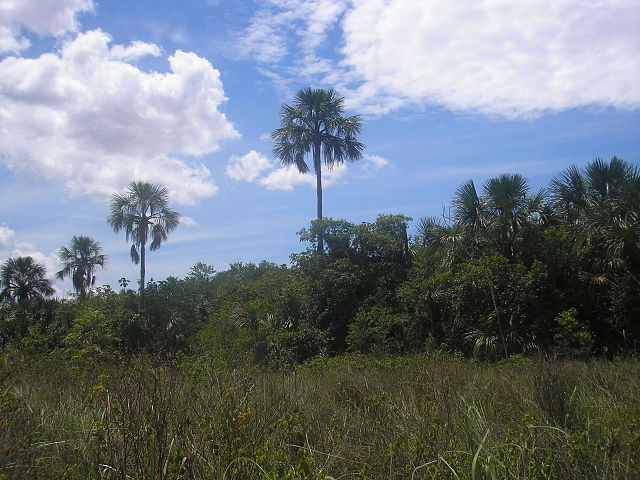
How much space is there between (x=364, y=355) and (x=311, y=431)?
34.4 ft

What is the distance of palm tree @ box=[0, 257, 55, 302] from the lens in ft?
120

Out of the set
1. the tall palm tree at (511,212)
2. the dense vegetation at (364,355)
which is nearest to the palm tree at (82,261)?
the dense vegetation at (364,355)

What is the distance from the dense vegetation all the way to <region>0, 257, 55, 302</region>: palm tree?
0.10 metres

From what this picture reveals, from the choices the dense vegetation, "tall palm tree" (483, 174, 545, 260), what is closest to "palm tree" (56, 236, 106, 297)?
the dense vegetation

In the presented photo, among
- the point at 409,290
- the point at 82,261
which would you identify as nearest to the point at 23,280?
the point at 82,261

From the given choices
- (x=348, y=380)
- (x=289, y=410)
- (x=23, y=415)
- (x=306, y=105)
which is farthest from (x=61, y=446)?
(x=306, y=105)

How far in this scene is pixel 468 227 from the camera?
2150 cm

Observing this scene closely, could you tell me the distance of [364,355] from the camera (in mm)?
15398

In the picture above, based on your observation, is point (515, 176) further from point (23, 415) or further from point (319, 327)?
point (23, 415)

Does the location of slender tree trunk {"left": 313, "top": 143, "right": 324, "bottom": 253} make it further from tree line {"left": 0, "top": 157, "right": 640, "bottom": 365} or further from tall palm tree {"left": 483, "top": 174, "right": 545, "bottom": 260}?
tall palm tree {"left": 483, "top": 174, "right": 545, "bottom": 260}

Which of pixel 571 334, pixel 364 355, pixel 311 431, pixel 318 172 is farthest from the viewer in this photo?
pixel 318 172

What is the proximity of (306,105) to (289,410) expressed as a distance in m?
26.5

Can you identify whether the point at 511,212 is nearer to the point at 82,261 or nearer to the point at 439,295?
the point at 439,295

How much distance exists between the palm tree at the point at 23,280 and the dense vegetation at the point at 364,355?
10 centimetres
